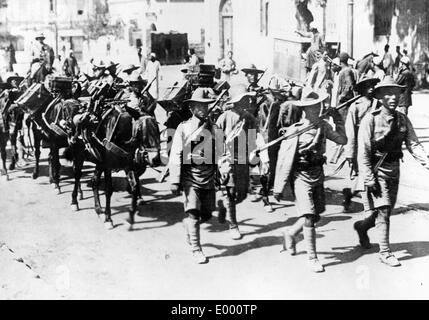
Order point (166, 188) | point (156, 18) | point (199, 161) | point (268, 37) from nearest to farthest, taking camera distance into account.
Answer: point (199, 161) → point (166, 188) → point (268, 37) → point (156, 18)

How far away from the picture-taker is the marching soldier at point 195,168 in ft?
25.7

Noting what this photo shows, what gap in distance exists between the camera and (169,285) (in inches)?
284

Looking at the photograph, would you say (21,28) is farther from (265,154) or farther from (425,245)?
(425,245)

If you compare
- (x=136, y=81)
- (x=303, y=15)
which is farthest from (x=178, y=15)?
(x=136, y=81)

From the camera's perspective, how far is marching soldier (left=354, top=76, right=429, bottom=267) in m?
7.46

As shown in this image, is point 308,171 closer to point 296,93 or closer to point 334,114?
point 334,114

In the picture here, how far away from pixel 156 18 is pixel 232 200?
36609mm

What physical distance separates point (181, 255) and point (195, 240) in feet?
1.37

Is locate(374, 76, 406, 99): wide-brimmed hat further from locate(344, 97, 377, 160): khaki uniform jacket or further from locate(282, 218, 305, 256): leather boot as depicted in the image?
locate(282, 218, 305, 256): leather boot

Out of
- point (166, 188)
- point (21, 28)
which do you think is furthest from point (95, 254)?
point (21, 28)

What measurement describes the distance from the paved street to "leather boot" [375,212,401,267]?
0.10 m

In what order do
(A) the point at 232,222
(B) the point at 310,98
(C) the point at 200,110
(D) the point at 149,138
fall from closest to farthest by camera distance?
(B) the point at 310,98, (C) the point at 200,110, (A) the point at 232,222, (D) the point at 149,138

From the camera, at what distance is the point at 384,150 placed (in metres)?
7.52

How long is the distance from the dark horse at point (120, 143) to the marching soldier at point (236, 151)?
143 centimetres
